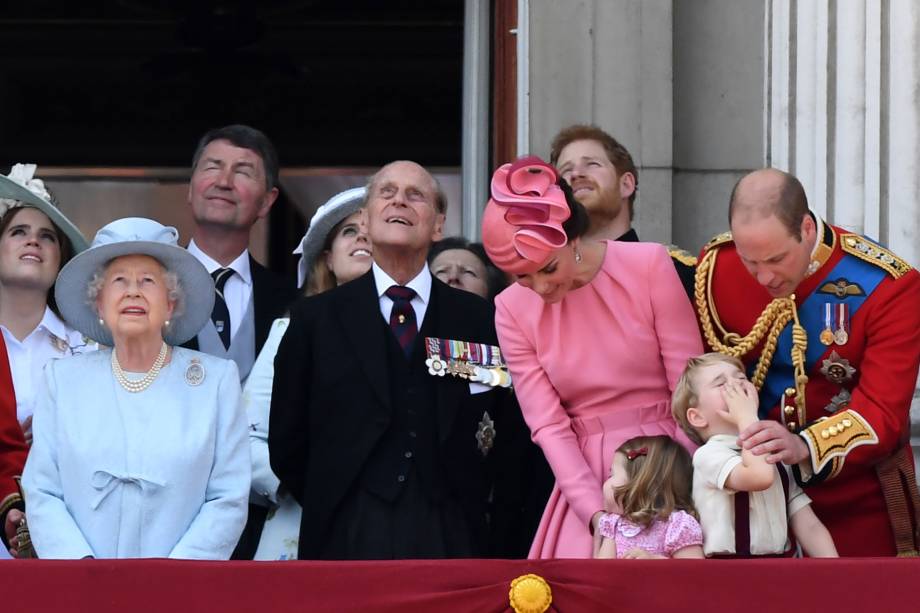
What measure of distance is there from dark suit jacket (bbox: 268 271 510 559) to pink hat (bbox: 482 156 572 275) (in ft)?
2.06

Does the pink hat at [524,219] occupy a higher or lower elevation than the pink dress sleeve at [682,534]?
higher

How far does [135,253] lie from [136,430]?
491 millimetres

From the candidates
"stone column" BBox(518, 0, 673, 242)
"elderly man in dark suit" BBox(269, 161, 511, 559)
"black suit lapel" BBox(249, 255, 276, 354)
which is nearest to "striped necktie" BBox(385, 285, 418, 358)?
"elderly man in dark suit" BBox(269, 161, 511, 559)

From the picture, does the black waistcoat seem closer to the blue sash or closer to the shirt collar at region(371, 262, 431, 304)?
the shirt collar at region(371, 262, 431, 304)

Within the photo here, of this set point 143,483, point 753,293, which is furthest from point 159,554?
point 753,293

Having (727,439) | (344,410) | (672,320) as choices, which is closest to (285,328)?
(344,410)

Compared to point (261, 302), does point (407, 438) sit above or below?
below

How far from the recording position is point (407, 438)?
209 inches

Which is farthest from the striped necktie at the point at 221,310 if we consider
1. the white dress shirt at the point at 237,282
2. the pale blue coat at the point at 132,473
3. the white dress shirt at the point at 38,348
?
the pale blue coat at the point at 132,473

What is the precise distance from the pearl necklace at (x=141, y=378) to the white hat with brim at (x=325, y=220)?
1.10m

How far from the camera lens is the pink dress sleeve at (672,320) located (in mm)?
5000

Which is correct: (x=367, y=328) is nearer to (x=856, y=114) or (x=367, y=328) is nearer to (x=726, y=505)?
(x=726, y=505)

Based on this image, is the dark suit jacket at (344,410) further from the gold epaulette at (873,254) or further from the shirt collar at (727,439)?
the gold epaulette at (873,254)

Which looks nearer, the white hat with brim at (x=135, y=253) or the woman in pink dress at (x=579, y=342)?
the woman in pink dress at (x=579, y=342)
